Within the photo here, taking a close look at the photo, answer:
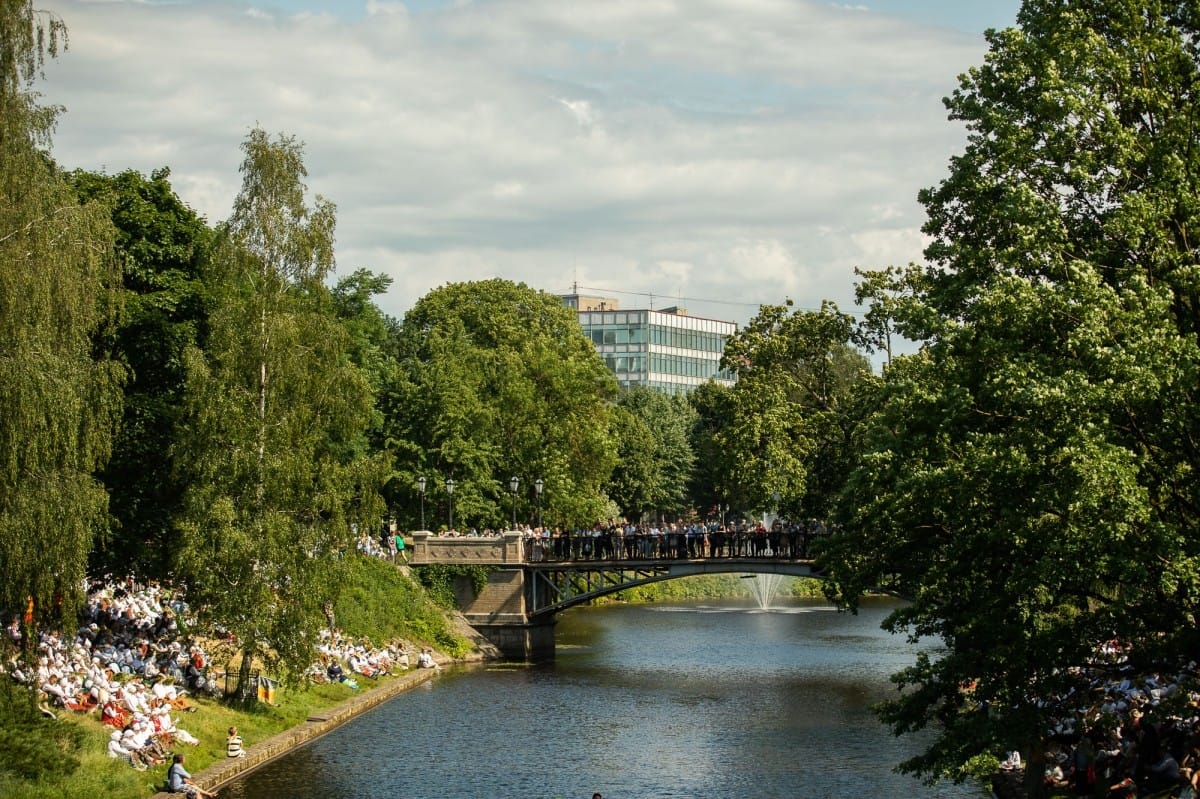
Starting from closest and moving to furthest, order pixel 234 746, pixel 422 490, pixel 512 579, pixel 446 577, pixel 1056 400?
pixel 1056 400 < pixel 234 746 < pixel 446 577 < pixel 512 579 < pixel 422 490

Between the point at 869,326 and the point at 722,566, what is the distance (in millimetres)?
12571

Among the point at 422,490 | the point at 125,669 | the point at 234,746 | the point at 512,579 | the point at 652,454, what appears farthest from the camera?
the point at 652,454

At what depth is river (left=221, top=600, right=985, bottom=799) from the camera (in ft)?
107

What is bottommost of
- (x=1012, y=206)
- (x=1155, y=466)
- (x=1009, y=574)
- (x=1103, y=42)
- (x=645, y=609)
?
(x=645, y=609)

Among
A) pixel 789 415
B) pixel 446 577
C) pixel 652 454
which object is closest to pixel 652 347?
pixel 652 454

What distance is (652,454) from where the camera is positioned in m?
102

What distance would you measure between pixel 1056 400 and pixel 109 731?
1985cm

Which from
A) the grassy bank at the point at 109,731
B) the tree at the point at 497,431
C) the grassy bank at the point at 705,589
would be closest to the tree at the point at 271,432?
the grassy bank at the point at 109,731

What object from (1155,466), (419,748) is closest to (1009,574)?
(1155,466)

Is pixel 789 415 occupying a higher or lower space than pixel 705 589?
higher

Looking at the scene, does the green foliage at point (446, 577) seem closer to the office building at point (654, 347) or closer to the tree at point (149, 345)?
the tree at point (149, 345)

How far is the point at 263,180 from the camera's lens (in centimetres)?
3747

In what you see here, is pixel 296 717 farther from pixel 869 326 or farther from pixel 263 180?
pixel 869 326

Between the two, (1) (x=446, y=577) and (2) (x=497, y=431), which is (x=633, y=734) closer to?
(1) (x=446, y=577)
